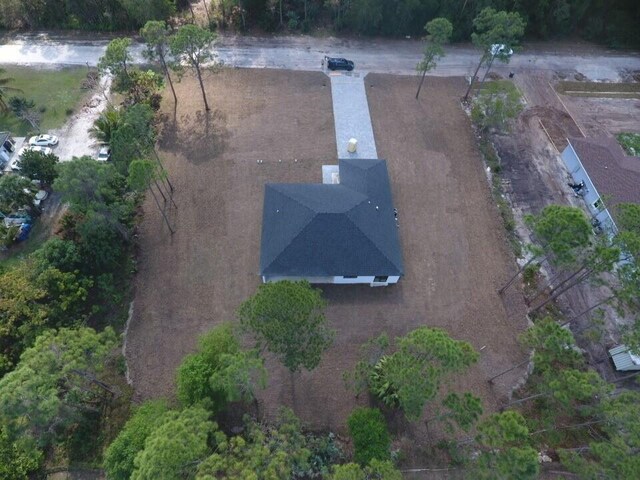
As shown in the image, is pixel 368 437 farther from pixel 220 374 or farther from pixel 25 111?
pixel 25 111

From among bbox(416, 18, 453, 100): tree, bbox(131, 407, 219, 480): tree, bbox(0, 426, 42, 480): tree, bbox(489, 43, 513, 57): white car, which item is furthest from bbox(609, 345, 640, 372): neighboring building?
bbox(0, 426, 42, 480): tree

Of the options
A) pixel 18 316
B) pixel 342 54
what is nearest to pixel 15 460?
pixel 18 316

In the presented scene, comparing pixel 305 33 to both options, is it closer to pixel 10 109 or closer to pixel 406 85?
pixel 406 85

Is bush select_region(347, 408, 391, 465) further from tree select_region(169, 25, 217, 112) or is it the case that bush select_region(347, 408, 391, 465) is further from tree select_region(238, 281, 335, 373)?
tree select_region(169, 25, 217, 112)

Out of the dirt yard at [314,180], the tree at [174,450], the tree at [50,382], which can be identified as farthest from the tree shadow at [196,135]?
the tree at [174,450]

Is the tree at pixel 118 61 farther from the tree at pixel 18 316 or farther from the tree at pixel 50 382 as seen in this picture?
the tree at pixel 50 382
